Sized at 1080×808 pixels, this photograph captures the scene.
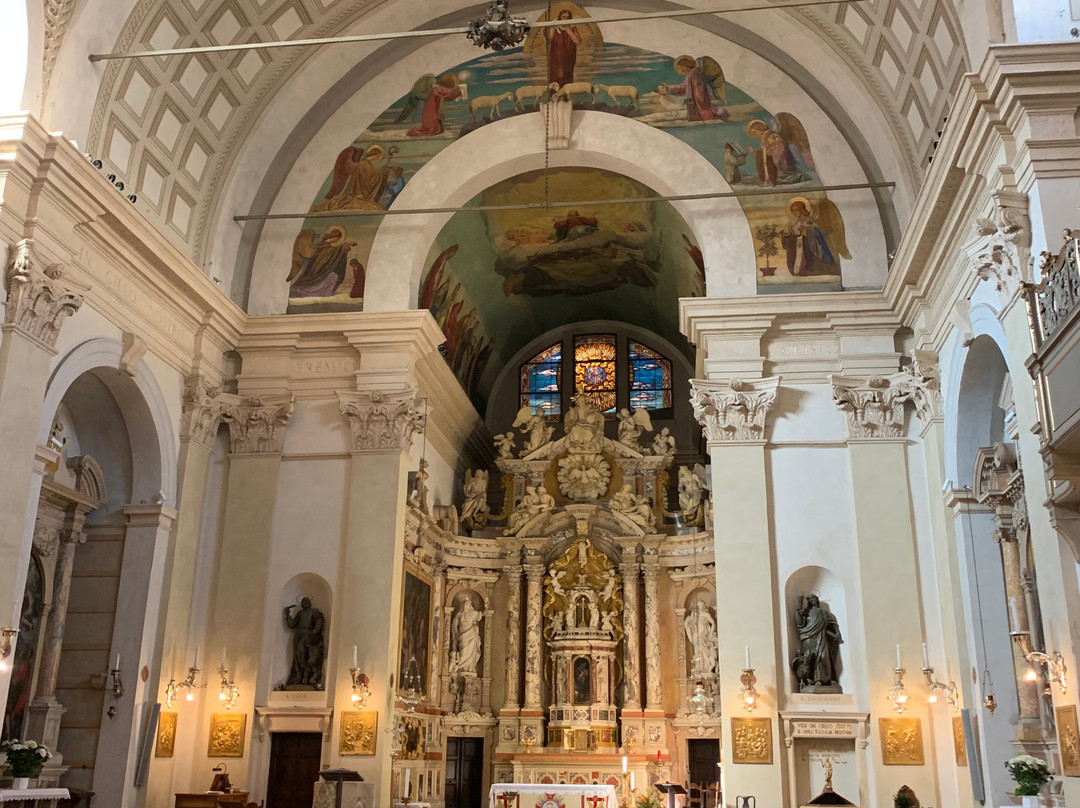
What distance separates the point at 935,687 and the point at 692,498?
765 centimetres

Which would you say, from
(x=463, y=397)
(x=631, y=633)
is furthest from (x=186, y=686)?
(x=631, y=633)

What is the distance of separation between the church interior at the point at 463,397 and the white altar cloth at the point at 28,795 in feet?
1.17

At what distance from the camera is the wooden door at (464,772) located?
20.6m

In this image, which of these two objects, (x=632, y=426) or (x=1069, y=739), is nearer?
(x=1069, y=739)

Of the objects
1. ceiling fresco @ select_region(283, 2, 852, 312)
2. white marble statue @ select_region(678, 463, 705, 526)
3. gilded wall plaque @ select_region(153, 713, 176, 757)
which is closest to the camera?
gilded wall plaque @ select_region(153, 713, 176, 757)

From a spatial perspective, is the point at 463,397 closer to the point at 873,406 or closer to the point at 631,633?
the point at 631,633

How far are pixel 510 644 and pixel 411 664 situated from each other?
3408 millimetres

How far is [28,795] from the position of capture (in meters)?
11.9

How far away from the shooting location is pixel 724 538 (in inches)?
635

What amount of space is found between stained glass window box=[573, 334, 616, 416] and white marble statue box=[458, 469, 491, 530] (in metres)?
4.39

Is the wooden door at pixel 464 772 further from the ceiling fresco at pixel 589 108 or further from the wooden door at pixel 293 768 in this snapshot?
the ceiling fresco at pixel 589 108

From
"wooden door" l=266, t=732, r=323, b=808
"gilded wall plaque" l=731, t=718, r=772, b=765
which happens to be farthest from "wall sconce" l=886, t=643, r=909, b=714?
"wooden door" l=266, t=732, r=323, b=808

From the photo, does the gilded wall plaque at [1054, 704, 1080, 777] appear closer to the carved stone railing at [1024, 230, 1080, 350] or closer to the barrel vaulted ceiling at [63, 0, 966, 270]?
the carved stone railing at [1024, 230, 1080, 350]

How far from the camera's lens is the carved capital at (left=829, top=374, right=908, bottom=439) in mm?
16094
